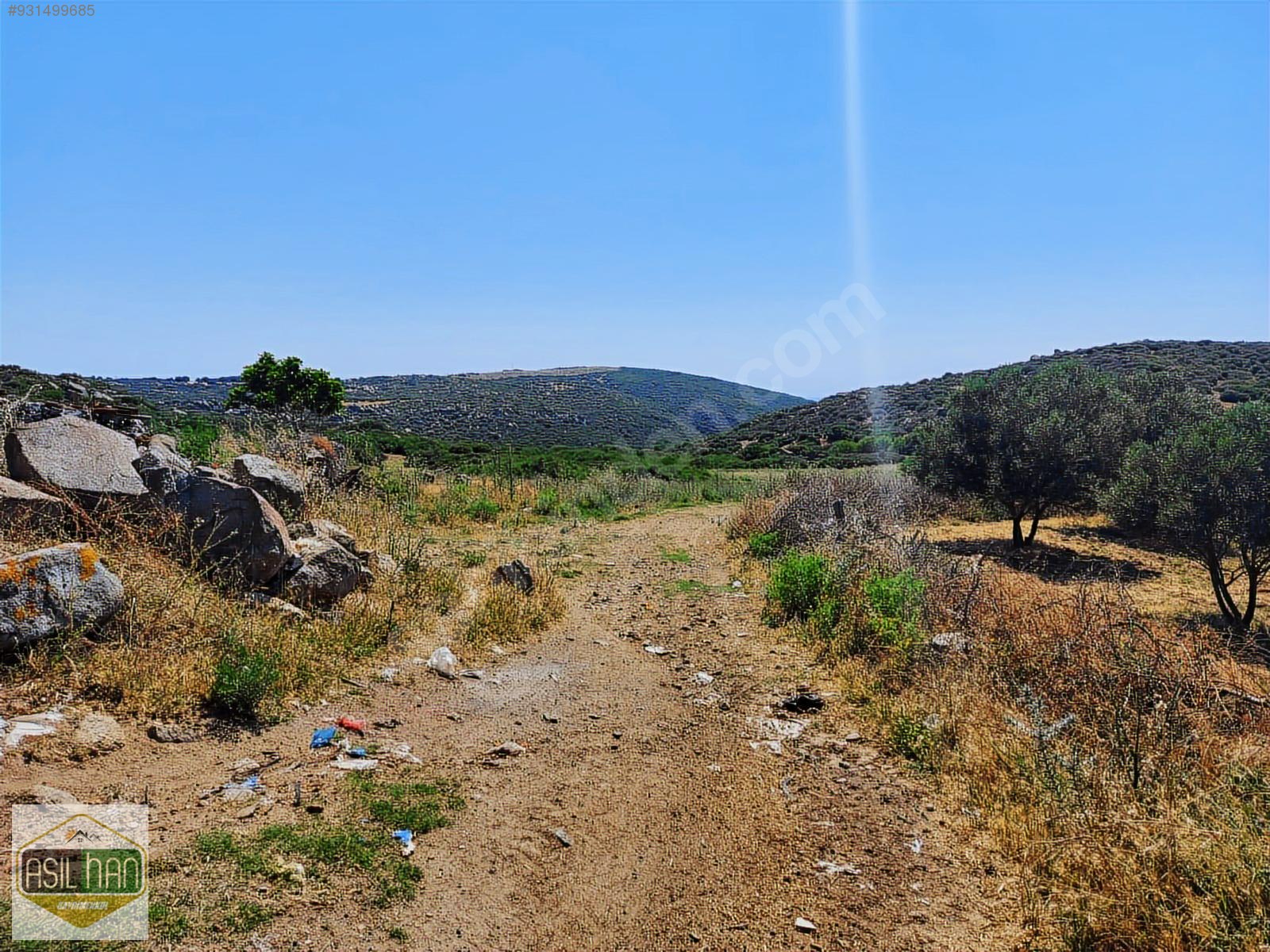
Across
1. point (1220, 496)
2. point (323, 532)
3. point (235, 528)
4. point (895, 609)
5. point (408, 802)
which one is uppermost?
point (1220, 496)

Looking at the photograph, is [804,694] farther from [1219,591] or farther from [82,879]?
[1219,591]

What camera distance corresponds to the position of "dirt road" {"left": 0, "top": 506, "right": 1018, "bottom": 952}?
8.87ft

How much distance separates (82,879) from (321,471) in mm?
8126

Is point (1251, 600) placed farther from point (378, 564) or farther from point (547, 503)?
point (547, 503)

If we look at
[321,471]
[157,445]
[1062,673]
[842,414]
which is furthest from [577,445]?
[1062,673]

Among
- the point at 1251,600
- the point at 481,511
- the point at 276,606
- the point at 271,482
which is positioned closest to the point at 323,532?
the point at 271,482

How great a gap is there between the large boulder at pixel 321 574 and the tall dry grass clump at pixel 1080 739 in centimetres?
446

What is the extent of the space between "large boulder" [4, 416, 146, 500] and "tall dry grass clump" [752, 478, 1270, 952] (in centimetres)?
644

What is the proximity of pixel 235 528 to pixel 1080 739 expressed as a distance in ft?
21.2

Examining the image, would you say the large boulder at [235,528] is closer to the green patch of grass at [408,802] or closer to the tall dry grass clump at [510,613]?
the tall dry grass clump at [510,613]

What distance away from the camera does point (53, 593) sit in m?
4.05

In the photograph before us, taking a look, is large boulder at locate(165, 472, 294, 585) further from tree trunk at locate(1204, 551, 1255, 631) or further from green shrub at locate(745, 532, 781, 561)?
tree trunk at locate(1204, 551, 1255, 631)

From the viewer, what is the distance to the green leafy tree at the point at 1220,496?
8375 mm

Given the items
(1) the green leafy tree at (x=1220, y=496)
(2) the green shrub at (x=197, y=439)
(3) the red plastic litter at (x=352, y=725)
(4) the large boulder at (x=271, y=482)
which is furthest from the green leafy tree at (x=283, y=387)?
(1) the green leafy tree at (x=1220, y=496)
